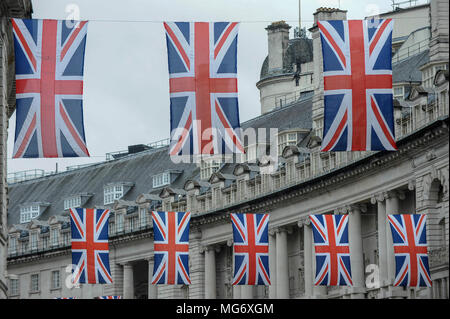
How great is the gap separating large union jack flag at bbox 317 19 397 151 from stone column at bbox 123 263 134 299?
71113mm

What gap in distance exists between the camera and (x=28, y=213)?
140000 mm

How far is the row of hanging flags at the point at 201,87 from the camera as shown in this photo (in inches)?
2119

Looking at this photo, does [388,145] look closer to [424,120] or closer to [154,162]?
[424,120]

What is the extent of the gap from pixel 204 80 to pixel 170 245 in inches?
779

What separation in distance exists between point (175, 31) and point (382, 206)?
40.5 m

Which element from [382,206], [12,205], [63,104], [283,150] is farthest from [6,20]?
[12,205]

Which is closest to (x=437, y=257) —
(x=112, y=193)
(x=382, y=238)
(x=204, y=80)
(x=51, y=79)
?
(x=382, y=238)

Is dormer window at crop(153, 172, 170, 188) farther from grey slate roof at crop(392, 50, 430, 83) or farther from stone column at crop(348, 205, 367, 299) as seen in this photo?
grey slate roof at crop(392, 50, 430, 83)

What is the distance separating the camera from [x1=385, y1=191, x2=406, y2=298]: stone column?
90.9 m

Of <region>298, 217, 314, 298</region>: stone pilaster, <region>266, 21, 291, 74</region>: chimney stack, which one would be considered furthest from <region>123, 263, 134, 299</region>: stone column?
<region>298, 217, 314, 298</region>: stone pilaster

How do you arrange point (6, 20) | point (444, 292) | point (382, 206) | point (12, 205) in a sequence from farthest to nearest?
1. point (12, 205)
2. point (382, 206)
3. point (444, 292)
4. point (6, 20)

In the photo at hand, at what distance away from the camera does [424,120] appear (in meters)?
87.4

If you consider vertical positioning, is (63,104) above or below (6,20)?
below

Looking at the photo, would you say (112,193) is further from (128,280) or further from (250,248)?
(250,248)
